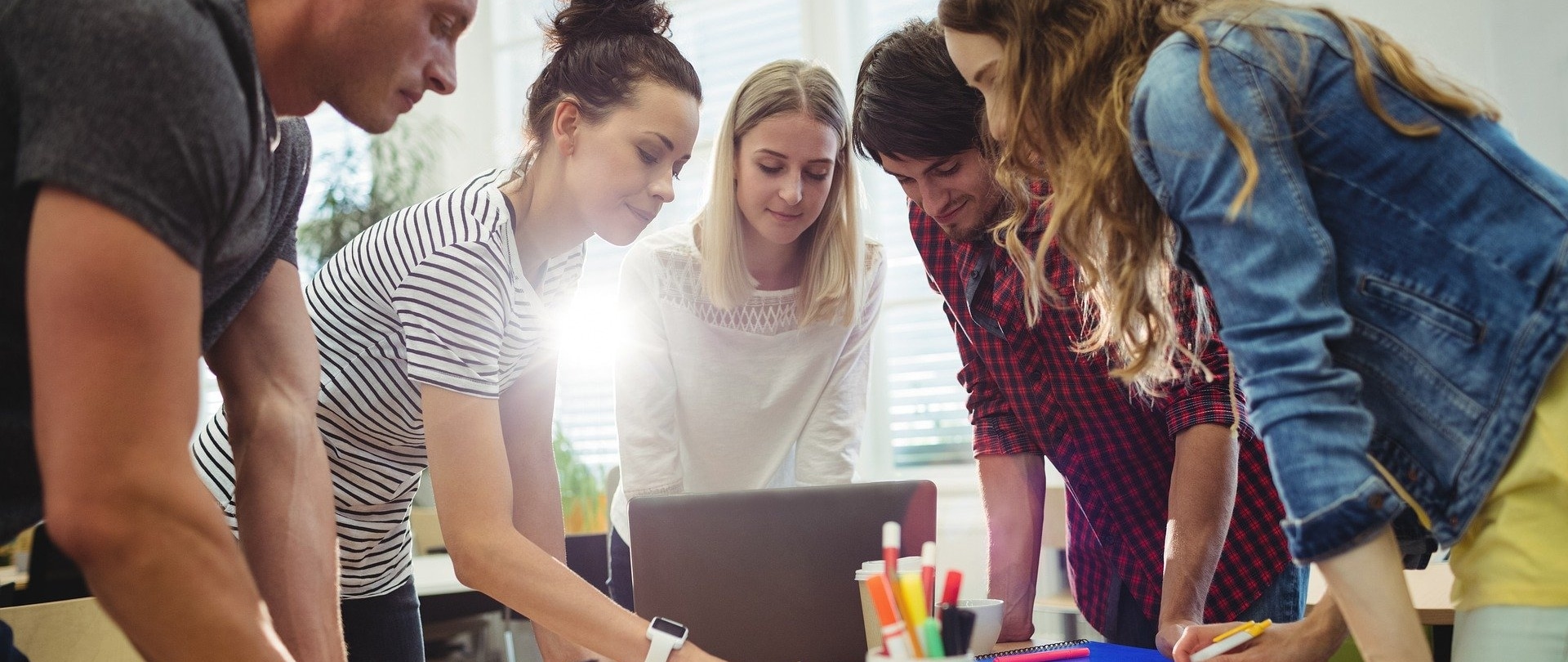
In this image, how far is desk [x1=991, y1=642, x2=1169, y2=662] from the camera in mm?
1242

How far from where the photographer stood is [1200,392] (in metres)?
1.58

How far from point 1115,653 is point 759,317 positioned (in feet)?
3.18

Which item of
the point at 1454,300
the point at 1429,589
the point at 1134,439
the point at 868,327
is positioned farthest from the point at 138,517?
the point at 1429,589

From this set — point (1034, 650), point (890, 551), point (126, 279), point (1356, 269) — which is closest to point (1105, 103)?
point (1356, 269)

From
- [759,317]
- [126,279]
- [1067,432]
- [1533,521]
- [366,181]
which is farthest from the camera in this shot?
[366,181]

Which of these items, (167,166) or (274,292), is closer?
(167,166)

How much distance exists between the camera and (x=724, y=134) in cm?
204

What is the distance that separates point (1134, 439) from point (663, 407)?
848 mm

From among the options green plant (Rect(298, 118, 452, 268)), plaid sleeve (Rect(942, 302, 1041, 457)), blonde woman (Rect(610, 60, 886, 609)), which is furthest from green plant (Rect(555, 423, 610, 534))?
plaid sleeve (Rect(942, 302, 1041, 457))

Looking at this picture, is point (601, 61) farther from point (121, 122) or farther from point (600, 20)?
point (121, 122)

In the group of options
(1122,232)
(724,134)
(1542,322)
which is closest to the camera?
(1542,322)

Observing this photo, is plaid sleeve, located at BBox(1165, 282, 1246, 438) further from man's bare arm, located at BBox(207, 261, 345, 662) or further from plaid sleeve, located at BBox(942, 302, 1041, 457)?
man's bare arm, located at BBox(207, 261, 345, 662)

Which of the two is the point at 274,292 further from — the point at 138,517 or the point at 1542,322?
the point at 1542,322

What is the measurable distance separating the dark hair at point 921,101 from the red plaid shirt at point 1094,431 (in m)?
0.19
